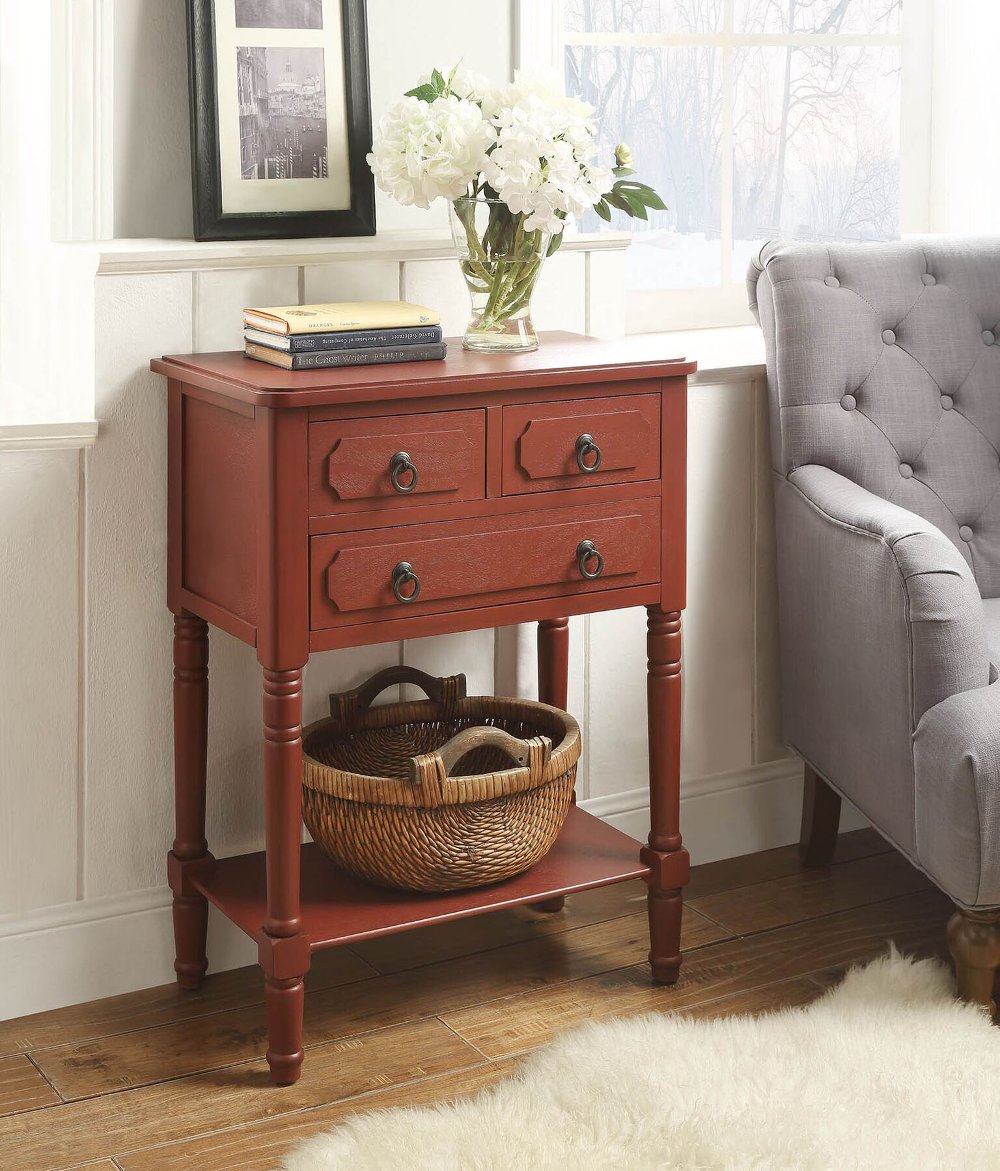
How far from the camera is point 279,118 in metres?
2.10

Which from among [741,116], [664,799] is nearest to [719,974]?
[664,799]

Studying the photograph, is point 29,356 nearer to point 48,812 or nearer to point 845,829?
point 48,812

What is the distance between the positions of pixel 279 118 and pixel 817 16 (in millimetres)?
1308

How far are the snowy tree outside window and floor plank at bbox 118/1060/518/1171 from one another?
151 centimetres

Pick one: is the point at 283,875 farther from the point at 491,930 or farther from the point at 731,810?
the point at 731,810

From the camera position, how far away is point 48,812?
2045 mm

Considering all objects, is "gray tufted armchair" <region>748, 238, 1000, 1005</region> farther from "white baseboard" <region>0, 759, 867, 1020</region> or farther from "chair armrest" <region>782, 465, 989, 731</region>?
"white baseboard" <region>0, 759, 867, 1020</region>

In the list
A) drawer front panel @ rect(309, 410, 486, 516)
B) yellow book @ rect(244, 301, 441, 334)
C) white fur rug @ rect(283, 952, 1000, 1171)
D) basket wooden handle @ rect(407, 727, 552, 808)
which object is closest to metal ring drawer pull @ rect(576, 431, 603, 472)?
drawer front panel @ rect(309, 410, 486, 516)

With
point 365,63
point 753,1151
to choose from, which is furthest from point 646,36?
point 753,1151

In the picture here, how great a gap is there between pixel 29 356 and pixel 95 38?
0.45 m

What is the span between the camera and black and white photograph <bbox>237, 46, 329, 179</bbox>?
2076 millimetres

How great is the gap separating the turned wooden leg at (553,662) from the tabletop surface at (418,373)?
440mm

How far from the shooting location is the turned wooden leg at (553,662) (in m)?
2.30

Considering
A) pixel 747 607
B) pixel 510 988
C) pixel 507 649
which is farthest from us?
pixel 747 607
